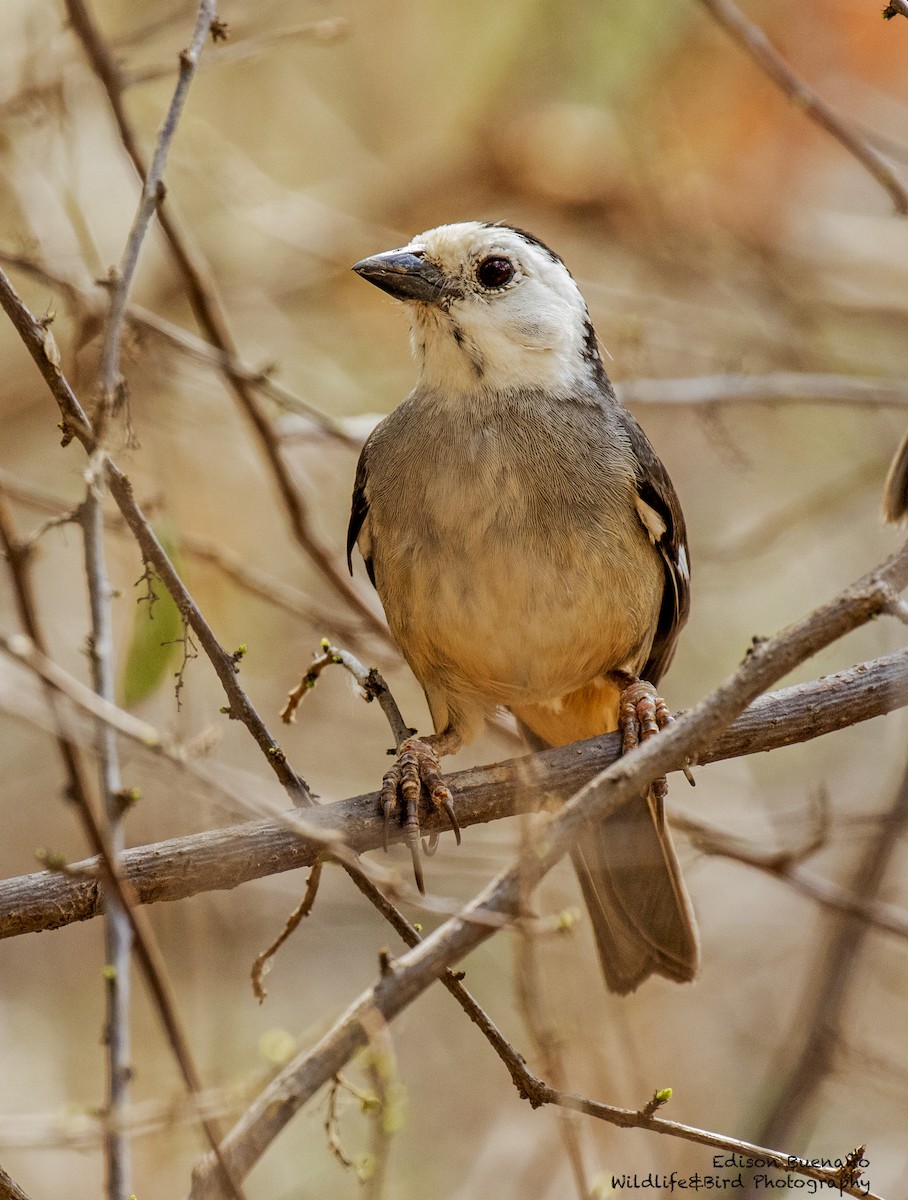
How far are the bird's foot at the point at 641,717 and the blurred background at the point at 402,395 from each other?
2.12 ft

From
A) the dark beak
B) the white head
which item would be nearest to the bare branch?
the white head

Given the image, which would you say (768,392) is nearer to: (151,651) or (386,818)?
(386,818)

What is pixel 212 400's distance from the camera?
630cm

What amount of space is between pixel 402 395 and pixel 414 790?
4132 millimetres

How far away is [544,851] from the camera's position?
2010mm

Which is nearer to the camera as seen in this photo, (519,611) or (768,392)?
(519,611)

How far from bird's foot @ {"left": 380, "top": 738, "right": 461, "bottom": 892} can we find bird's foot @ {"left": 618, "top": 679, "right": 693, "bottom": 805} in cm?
53

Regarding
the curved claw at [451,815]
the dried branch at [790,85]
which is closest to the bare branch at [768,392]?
the dried branch at [790,85]

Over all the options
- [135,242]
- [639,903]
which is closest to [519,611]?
[639,903]

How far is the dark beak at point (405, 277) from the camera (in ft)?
13.7

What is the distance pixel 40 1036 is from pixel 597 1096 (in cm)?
256

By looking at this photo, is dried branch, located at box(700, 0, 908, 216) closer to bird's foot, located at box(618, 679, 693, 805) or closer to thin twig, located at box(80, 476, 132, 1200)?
bird's foot, located at box(618, 679, 693, 805)

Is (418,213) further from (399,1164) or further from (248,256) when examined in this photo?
(399,1164)

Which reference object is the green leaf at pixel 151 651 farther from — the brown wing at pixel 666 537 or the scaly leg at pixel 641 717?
the brown wing at pixel 666 537
